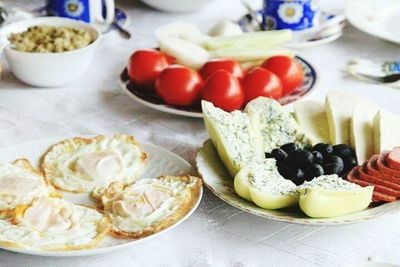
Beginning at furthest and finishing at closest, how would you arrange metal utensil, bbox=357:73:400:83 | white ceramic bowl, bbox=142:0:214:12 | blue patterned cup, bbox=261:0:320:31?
white ceramic bowl, bbox=142:0:214:12 → blue patterned cup, bbox=261:0:320:31 → metal utensil, bbox=357:73:400:83

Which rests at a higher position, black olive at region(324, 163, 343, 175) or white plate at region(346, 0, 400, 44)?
black olive at region(324, 163, 343, 175)

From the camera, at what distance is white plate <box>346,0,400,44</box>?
1868mm


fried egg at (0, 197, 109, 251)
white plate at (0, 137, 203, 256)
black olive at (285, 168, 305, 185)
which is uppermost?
black olive at (285, 168, 305, 185)

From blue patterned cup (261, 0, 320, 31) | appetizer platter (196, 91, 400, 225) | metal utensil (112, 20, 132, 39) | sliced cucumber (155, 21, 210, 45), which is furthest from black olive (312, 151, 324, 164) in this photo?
metal utensil (112, 20, 132, 39)

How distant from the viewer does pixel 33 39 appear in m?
1.62

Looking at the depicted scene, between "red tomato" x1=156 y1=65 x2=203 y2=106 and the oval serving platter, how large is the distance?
2cm

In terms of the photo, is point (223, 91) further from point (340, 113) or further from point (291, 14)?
point (291, 14)

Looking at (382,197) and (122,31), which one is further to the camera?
(122,31)

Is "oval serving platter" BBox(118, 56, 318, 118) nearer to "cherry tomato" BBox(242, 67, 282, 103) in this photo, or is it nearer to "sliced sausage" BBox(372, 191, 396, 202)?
"cherry tomato" BBox(242, 67, 282, 103)

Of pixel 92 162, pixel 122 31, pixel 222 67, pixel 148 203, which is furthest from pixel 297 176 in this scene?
pixel 122 31

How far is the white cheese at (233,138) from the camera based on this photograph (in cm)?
118

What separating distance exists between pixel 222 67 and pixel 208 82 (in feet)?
0.31

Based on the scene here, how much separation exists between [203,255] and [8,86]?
77 cm

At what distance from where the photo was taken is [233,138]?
1.21 meters
